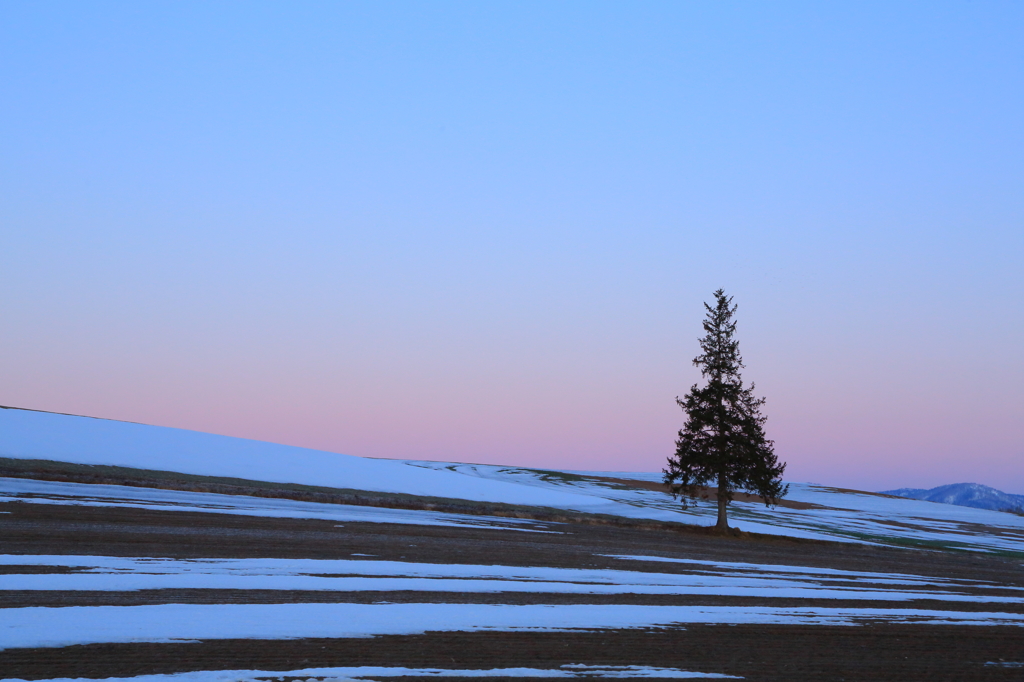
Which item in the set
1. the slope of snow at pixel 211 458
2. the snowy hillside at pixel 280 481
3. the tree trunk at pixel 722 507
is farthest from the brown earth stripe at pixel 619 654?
the slope of snow at pixel 211 458

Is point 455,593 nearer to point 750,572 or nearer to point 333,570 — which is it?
point 333,570

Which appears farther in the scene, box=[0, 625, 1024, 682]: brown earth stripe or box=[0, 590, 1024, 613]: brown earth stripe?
box=[0, 590, 1024, 613]: brown earth stripe

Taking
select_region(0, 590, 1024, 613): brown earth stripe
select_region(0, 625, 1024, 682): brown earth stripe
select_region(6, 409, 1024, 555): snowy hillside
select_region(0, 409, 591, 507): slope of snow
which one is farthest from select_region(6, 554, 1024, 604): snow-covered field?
select_region(0, 409, 591, 507): slope of snow

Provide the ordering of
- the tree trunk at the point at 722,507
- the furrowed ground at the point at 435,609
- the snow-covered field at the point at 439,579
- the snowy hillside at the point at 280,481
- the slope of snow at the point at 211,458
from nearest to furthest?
the furrowed ground at the point at 435,609
the snow-covered field at the point at 439,579
the snowy hillside at the point at 280,481
the tree trunk at the point at 722,507
the slope of snow at the point at 211,458

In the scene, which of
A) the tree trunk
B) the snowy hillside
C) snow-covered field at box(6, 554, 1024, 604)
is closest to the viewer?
snow-covered field at box(6, 554, 1024, 604)

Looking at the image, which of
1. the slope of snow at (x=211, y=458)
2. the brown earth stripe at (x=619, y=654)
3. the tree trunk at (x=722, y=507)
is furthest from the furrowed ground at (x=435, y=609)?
the slope of snow at (x=211, y=458)

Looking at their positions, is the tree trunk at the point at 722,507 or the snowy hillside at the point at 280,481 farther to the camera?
the tree trunk at the point at 722,507

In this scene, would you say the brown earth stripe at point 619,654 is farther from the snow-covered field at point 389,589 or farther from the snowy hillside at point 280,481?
the snowy hillside at point 280,481

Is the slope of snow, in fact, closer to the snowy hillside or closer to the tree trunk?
the snowy hillside

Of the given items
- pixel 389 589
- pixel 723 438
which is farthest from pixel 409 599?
pixel 723 438

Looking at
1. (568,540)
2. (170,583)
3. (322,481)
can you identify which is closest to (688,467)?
(568,540)

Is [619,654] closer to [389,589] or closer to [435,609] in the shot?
[435,609]

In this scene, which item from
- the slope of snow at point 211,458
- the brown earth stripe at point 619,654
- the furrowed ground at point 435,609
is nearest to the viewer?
the brown earth stripe at point 619,654

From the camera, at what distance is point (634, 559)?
677 inches
